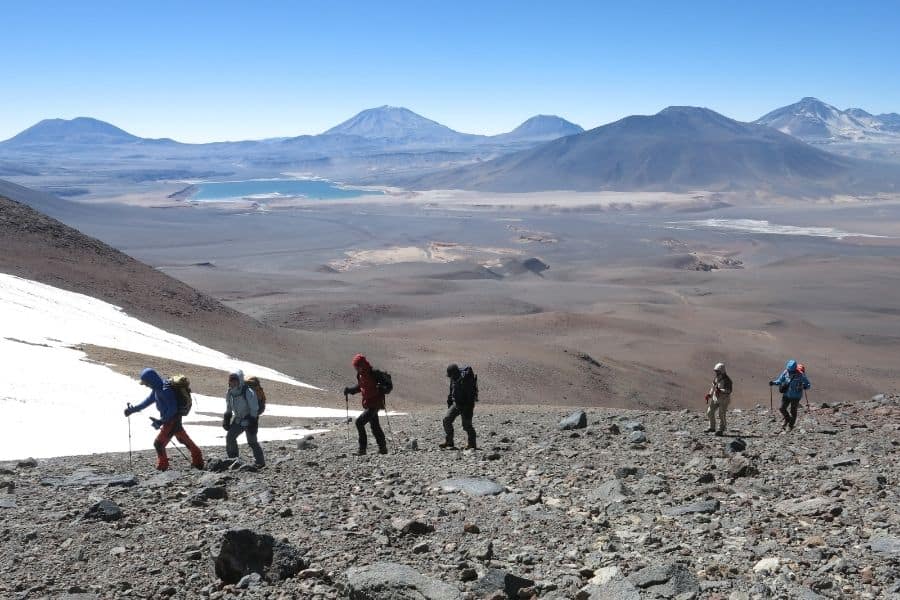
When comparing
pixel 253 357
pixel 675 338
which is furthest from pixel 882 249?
pixel 253 357

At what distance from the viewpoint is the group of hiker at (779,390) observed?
13188 millimetres

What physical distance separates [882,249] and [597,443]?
120460 millimetres

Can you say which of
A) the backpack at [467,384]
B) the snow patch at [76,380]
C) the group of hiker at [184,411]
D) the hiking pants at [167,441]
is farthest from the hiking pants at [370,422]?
the snow patch at [76,380]

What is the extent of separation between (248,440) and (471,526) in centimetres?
436

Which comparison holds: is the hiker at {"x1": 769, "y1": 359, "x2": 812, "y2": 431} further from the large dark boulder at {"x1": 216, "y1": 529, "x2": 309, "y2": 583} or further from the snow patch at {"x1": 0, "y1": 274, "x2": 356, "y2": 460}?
the large dark boulder at {"x1": 216, "y1": 529, "x2": 309, "y2": 583}

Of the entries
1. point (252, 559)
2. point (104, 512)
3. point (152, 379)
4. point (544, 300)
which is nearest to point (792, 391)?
point (152, 379)

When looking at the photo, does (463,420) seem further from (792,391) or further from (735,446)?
(792,391)

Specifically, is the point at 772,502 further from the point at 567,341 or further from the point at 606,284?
the point at 606,284

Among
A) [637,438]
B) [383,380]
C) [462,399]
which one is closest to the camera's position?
[383,380]

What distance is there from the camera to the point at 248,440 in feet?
34.0

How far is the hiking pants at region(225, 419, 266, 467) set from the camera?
10359mm

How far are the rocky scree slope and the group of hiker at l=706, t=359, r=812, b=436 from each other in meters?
1.95

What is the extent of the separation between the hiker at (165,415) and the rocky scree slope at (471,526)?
0.47 meters

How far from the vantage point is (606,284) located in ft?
273
